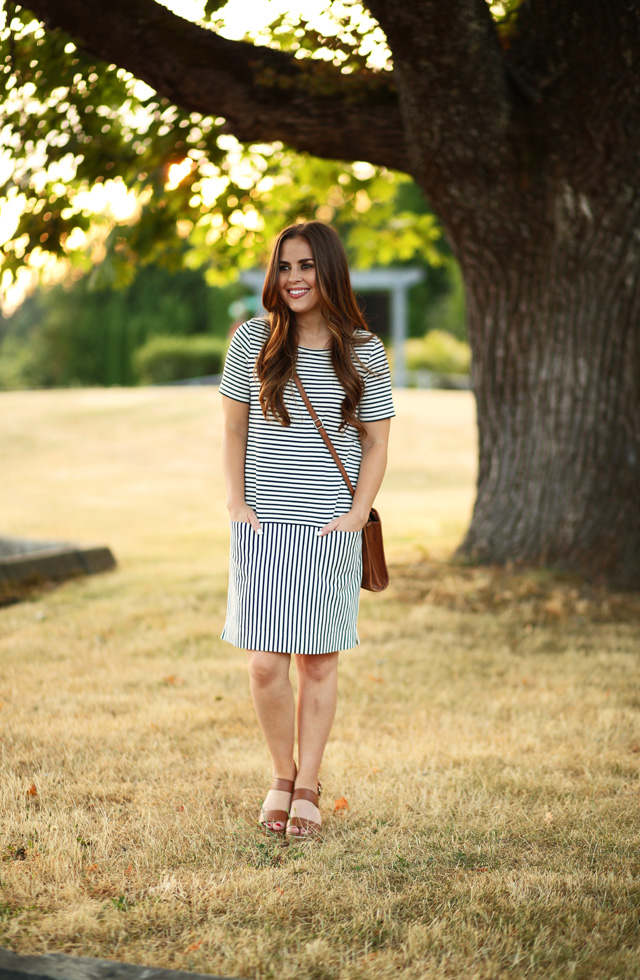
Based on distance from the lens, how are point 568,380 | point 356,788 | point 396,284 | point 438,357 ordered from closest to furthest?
point 356,788 < point 568,380 < point 396,284 < point 438,357

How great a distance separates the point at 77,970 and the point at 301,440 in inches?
65.0

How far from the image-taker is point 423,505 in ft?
41.3

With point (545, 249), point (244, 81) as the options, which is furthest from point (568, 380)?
point (244, 81)

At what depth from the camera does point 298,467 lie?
311 cm

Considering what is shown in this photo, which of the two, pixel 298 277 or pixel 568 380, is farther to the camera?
pixel 568 380

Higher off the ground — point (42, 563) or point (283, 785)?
point (283, 785)

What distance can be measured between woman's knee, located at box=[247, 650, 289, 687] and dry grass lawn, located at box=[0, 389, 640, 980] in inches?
19.5

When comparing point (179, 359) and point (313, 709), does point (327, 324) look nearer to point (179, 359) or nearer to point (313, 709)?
point (313, 709)

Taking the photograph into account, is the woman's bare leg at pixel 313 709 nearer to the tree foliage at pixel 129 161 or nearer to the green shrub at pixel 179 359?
the tree foliage at pixel 129 161

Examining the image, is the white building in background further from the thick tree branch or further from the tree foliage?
the thick tree branch

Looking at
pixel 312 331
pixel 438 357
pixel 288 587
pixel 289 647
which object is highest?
pixel 312 331

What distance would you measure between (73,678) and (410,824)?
7.73ft

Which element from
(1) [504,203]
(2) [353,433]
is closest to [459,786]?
(2) [353,433]

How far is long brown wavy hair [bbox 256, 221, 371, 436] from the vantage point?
3.10m
